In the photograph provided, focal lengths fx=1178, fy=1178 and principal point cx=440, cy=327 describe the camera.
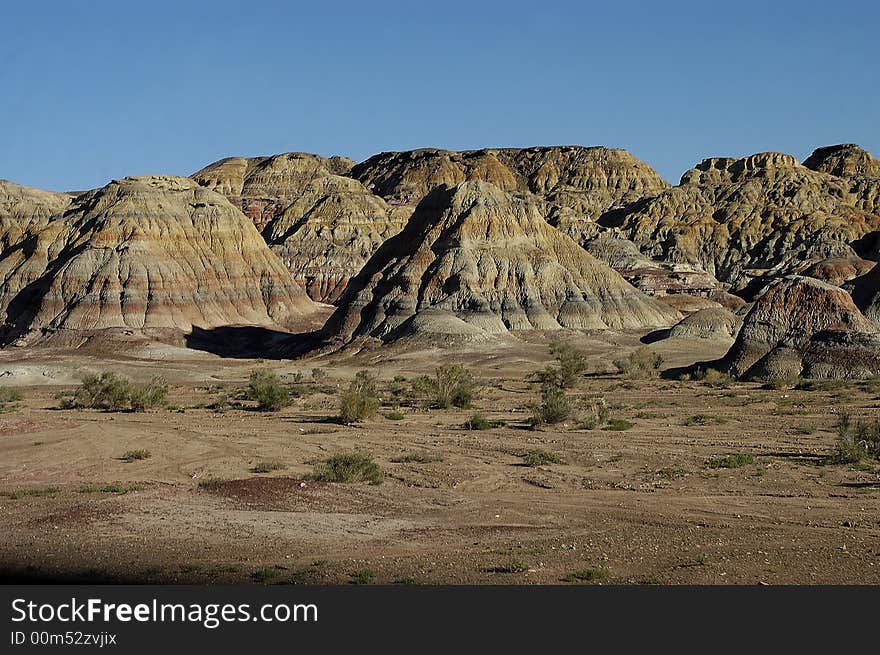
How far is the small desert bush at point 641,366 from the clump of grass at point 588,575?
46492mm

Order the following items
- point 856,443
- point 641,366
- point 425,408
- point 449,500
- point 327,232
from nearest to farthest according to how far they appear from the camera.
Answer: point 449,500 < point 856,443 < point 425,408 < point 641,366 < point 327,232

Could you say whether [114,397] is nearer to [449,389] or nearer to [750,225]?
[449,389]

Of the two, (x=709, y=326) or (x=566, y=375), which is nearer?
(x=566, y=375)

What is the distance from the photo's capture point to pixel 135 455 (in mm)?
30656

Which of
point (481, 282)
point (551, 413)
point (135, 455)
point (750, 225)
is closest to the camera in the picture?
point (135, 455)

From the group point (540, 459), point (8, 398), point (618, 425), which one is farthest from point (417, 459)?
point (8, 398)

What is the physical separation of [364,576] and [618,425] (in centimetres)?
2030

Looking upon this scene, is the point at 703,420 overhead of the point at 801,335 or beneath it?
beneath

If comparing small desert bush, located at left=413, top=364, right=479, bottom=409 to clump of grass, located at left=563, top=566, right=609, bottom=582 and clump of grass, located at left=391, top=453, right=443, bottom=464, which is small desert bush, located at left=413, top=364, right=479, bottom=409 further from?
clump of grass, located at left=563, top=566, right=609, bottom=582

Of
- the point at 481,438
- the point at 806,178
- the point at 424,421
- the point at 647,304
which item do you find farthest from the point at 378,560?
the point at 806,178

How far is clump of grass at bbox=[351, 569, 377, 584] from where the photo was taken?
52.5ft

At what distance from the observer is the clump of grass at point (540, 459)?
91.6 ft

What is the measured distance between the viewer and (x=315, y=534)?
19.9m

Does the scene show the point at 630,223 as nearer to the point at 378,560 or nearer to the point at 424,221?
the point at 424,221
